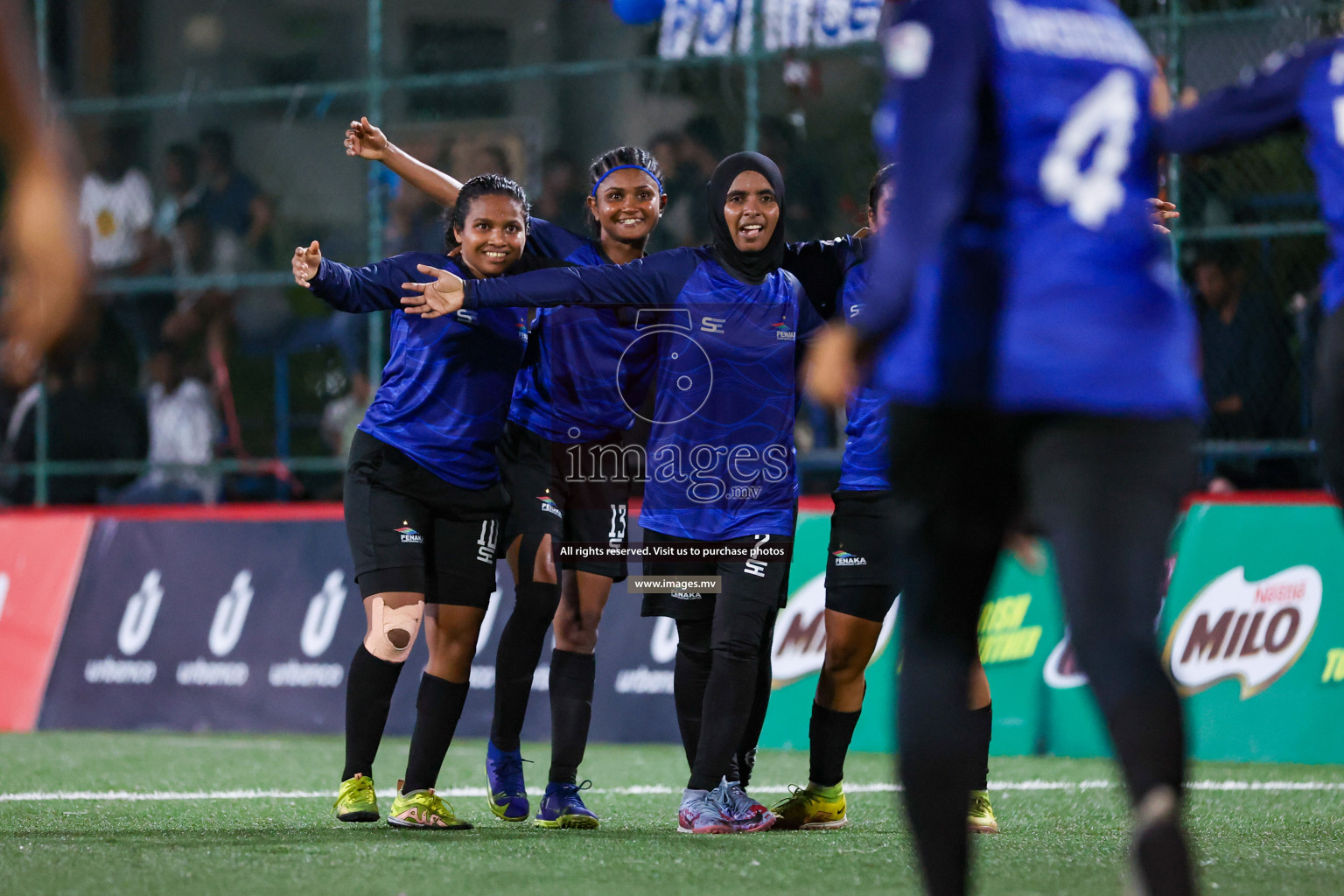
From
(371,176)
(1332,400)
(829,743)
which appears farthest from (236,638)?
(1332,400)

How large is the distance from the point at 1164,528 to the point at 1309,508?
5.73 meters

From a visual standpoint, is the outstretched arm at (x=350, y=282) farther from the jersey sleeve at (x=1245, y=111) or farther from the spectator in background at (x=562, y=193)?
the spectator in background at (x=562, y=193)

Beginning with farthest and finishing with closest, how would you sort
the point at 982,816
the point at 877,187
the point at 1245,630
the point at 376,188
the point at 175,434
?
the point at 175,434 → the point at 376,188 → the point at 1245,630 → the point at 877,187 → the point at 982,816

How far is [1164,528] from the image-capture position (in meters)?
2.73

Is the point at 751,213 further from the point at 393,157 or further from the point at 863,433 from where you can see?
the point at 393,157

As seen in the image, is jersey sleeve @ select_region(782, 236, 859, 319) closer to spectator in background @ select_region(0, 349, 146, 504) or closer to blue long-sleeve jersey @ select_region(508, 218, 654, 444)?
blue long-sleeve jersey @ select_region(508, 218, 654, 444)

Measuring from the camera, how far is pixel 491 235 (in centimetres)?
579

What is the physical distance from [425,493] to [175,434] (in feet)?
25.4

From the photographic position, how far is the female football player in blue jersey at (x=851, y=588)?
5.66 metres

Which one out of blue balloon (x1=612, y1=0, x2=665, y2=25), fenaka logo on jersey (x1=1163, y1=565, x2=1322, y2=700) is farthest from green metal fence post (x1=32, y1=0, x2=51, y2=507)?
fenaka logo on jersey (x1=1163, y1=565, x2=1322, y2=700)

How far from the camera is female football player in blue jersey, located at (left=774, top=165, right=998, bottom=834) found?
5660 mm

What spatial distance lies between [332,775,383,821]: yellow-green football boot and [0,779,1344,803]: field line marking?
2.83 ft

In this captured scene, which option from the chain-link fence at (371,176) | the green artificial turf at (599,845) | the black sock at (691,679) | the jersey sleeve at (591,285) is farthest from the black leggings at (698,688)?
the chain-link fence at (371,176)

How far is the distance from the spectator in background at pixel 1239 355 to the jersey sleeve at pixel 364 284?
5.57 metres
